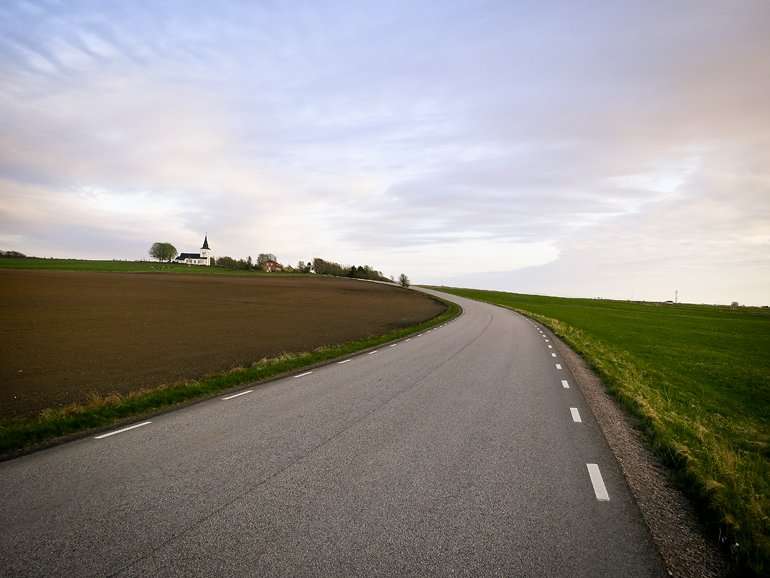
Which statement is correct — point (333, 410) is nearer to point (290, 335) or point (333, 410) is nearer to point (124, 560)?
point (124, 560)

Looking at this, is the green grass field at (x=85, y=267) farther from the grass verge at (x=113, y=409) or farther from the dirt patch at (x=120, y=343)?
the grass verge at (x=113, y=409)

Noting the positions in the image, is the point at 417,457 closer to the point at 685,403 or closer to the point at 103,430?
A: the point at 103,430

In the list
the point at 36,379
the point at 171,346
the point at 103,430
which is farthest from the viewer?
the point at 171,346

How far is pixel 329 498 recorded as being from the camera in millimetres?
4520

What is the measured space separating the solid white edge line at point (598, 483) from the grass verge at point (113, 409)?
784cm

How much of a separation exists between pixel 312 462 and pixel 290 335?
1690 cm

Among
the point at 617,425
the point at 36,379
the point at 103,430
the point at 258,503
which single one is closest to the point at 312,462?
the point at 258,503

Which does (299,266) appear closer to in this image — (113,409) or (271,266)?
(271,266)

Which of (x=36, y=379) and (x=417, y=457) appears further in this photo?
(x=36, y=379)

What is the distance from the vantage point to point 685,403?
39.3 ft

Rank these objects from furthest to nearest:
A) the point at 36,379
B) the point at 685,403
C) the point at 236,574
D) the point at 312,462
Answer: the point at 685,403 < the point at 36,379 < the point at 312,462 < the point at 236,574

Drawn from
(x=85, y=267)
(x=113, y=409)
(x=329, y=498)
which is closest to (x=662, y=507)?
(x=329, y=498)

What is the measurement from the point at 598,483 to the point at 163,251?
7449 inches

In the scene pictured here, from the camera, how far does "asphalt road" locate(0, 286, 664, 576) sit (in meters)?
3.56
